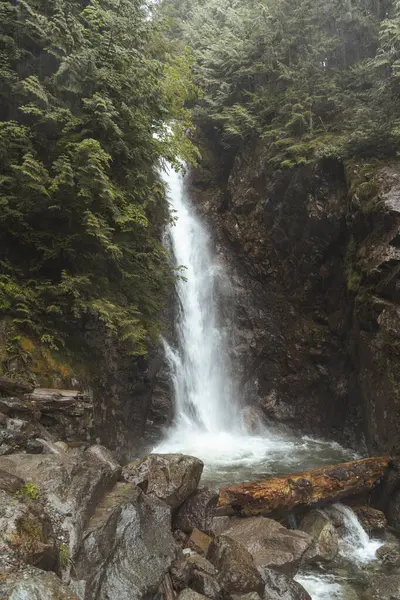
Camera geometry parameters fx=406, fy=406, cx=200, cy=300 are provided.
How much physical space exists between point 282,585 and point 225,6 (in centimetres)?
2542

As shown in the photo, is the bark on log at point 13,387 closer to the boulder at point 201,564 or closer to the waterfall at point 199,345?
the boulder at point 201,564

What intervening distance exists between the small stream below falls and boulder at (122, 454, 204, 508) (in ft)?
4.34

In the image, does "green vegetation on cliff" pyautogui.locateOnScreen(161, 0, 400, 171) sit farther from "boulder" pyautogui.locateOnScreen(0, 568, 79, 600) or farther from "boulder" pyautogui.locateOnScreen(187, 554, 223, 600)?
"boulder" pyautogui.locateOnScreen(0, 568, 79, 600)

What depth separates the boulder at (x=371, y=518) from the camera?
339 inches

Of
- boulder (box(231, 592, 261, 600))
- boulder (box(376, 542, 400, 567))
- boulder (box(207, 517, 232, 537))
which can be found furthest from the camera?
boulder (box(376, 542, 400, 567))

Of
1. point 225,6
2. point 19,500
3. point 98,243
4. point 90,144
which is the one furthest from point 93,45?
point 225,6

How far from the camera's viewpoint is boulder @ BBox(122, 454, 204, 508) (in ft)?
22.1

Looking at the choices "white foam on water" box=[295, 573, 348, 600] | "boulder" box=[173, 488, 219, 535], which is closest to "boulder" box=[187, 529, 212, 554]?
"boulder" box=[173, 488, 219, 535]

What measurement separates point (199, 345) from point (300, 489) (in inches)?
322

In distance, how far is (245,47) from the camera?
18.5 metres

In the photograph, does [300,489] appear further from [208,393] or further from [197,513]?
[208,393]

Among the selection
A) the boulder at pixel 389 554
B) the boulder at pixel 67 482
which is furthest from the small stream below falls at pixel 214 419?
the boulder at pixel 67 482

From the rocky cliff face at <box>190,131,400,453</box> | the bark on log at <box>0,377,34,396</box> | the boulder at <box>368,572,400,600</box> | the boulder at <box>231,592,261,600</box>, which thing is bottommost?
the boulder at <box>368,572,400,600</box>

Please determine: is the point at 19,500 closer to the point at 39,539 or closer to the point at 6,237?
the point at 39,539
